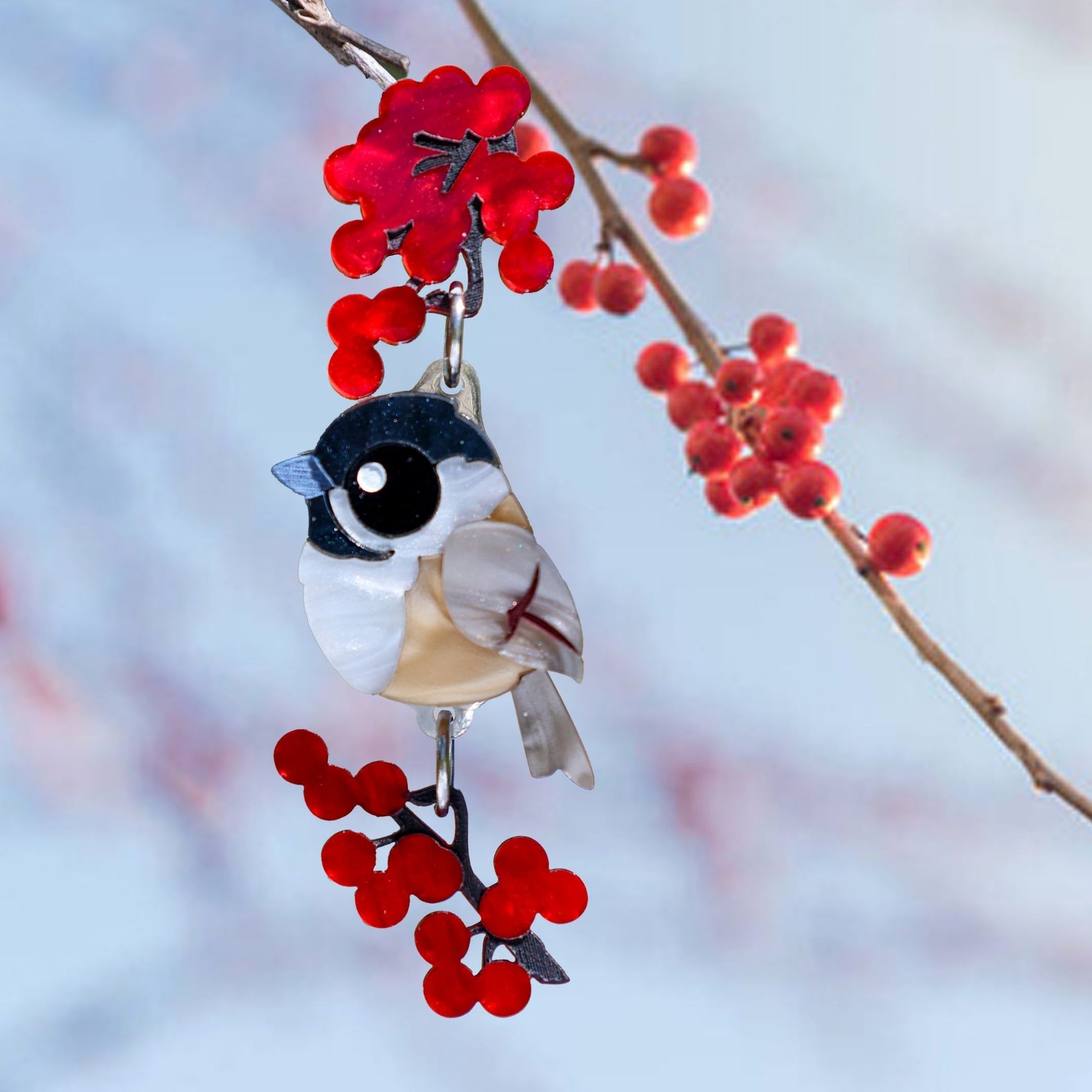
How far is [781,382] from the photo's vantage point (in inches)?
29.9

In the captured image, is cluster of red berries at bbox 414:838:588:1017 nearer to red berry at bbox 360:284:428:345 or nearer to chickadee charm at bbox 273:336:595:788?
chickadee charm at bbox 273:336:595:788

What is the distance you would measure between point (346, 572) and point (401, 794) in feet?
0.25

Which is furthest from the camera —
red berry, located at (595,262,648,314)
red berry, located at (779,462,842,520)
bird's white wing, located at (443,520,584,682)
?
red berry, located at (595,262,648,314)

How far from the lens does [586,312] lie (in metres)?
0.82

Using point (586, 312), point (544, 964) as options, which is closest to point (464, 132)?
point (544, 964)

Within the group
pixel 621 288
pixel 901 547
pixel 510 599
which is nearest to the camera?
pixel 510 599

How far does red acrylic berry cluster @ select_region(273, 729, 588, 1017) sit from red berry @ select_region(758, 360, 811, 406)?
394mm

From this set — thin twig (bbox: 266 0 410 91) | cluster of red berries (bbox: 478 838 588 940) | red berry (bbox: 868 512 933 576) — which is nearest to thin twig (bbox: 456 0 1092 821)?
red berry (bbox: 868 512 933 576)

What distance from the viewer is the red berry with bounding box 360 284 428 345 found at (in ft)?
1.39

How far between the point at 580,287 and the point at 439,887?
48 centimetres

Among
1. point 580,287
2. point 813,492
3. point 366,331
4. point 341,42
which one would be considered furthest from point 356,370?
point 580,287

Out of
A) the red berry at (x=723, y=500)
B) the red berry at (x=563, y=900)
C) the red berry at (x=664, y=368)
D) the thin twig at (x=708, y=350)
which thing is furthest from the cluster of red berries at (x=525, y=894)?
the red berry at (x=664, y=368)

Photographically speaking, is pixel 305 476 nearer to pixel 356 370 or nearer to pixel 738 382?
pixel 356 370

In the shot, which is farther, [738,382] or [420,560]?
[738,382]
